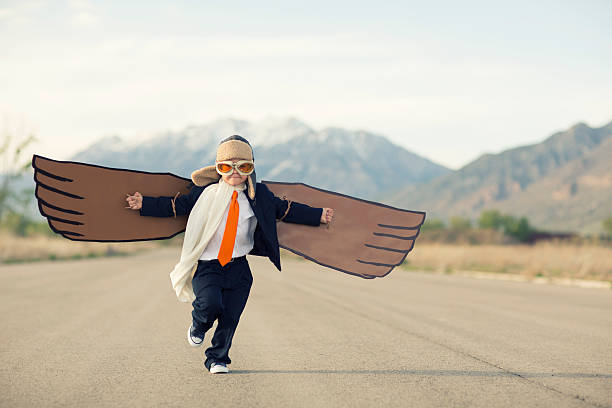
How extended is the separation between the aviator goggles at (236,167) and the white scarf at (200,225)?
4.8 inches

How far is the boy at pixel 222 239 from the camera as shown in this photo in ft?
19.0

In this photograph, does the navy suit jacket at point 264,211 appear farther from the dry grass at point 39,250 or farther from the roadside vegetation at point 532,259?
the dry grass at point 39,250

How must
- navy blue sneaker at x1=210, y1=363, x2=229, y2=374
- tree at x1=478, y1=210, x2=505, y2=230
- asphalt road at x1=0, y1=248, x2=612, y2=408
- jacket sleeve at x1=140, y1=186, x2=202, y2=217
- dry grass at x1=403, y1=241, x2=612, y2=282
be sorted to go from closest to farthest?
asphalt road at x1=0, y1=248, x2=612, y2=408 → navy blue sneaker at x1=210, y1=363, x2=229, y2=374 → jacket sleeve at x1=140, y1=186, x2=202, y2=217 → dry grass at x1=403, y1=241, x2=612, y2=282 → tree at x1=478, y1=210, x2=505, y2=230

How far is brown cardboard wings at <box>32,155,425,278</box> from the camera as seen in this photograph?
20.3ft

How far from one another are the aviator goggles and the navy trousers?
29.1 inches

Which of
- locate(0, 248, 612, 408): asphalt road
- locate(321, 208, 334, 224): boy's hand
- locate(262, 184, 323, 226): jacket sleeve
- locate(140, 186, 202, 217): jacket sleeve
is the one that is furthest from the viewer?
locate(321, 208, 334, 224): boy's hand

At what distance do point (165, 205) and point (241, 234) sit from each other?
77cm

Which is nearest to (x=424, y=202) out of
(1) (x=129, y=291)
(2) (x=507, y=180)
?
(2) (x=507, y=180)

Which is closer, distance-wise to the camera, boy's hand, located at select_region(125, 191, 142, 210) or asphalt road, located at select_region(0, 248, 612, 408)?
asphalt road, located at select_region(0, 248, 612, 408)

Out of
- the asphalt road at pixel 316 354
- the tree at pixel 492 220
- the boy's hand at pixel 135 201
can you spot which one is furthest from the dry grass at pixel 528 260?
the tree at pixel 492 220

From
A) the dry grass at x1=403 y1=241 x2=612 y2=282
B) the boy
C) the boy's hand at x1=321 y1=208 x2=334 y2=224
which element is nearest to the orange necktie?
the boy

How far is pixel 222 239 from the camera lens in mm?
5793

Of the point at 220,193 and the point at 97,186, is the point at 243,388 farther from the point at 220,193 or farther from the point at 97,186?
the point at 97,186

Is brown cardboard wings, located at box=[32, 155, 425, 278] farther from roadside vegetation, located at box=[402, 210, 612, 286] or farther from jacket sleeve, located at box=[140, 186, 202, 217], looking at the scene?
roadside vegetation, located at box=[402, 210, 612, 286]
